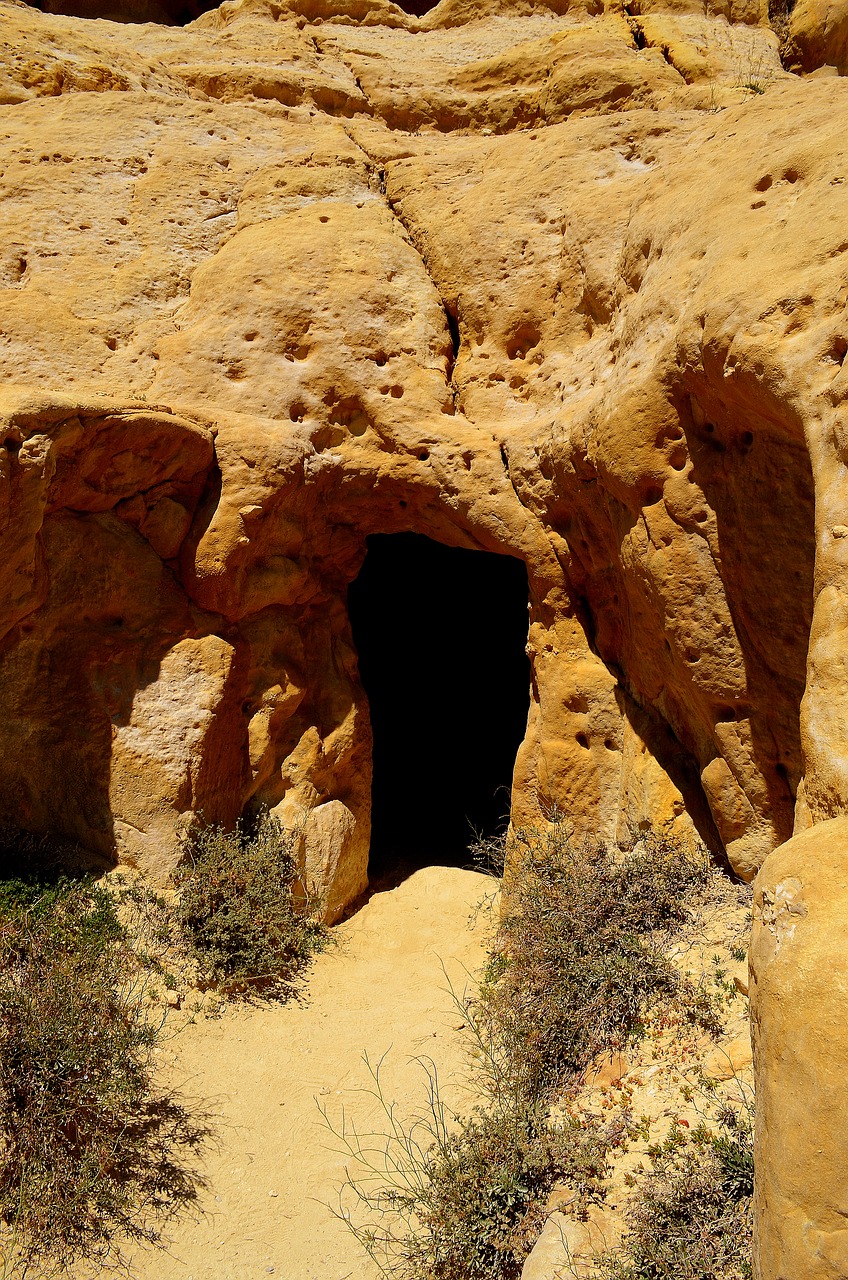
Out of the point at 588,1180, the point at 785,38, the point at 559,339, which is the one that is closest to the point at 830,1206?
the point at 588,1180

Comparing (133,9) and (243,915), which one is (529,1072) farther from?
(133,9)

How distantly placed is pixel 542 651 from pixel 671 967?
6.93ft

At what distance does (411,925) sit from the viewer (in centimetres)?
566

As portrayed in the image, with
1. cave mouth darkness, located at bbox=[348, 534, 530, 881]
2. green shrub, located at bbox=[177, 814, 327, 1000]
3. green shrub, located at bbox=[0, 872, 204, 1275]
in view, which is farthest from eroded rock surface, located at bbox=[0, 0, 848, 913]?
cave mouth darkness, located at bbox=[348, 534, 530, 881]

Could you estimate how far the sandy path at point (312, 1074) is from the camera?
11.1ft

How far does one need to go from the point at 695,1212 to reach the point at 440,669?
6666 millimetres

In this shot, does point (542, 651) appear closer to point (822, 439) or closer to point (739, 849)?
point (739, 849)

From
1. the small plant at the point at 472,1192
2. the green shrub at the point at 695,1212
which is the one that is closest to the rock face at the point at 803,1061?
the green shrub at the point at 695,1212

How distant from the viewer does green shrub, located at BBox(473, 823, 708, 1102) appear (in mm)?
3824

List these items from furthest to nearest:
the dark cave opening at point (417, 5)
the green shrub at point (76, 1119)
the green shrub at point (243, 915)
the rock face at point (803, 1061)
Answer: the dark cave opening at point (417, 5) → the green shrub at point (243, 915) → the green shrub at point (76, 1119) → the rock face at point (803, 1061)

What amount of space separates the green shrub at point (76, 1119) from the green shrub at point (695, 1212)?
1874mm

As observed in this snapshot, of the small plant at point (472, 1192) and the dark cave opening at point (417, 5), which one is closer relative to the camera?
the small plant at point (472, 1192)

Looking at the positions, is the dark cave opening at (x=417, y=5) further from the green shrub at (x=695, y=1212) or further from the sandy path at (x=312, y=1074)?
the green shrub at (x=695, y=1212)

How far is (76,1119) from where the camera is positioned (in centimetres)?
351
